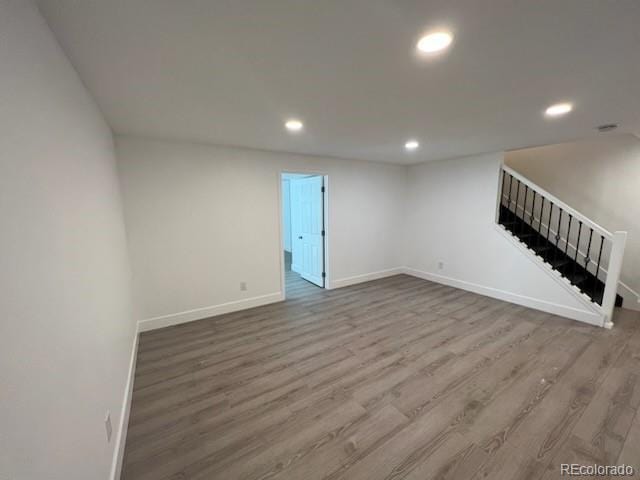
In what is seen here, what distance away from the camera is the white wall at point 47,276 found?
724 mm

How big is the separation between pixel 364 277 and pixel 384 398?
3191 millimetres

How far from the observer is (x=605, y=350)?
8.84ft

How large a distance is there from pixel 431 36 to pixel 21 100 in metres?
1.70

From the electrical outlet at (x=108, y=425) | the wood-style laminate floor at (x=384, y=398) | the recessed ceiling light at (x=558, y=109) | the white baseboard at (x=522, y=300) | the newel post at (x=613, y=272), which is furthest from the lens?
the white baseboard at (x=522, y=300)

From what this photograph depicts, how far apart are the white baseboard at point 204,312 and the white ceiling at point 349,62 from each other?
89.1 inches

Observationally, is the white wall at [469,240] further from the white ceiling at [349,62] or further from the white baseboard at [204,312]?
the white baseboard at [204,312]

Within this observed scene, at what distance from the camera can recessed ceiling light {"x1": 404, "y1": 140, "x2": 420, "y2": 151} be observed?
11.1 ft

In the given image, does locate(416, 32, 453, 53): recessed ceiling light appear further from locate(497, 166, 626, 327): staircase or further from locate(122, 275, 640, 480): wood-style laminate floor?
locate(497, 166, 626, 327): staircase

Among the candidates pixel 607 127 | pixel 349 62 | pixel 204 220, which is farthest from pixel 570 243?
pixel 204 220

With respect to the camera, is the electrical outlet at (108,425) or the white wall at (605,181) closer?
the electrical outlet at (108,425)

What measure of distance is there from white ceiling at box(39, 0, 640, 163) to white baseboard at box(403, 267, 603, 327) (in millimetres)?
2274

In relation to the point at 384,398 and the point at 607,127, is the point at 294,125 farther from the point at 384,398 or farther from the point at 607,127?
the point at 607,127

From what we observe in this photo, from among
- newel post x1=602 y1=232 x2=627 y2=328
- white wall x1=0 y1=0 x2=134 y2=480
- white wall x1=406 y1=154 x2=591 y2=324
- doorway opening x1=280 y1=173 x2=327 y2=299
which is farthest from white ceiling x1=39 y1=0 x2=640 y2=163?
doorway opening x1=280 y1=173 x2=327 y2=299

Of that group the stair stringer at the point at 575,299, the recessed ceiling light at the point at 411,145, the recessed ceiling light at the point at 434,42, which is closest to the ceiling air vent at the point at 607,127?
the stair stringer at the point at 575,299
